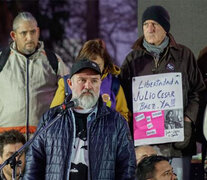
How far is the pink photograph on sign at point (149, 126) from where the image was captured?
725 cm

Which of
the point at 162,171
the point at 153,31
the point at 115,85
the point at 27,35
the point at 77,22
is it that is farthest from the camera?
the point at 77,22

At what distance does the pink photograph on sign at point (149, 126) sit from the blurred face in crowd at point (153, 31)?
72 cm

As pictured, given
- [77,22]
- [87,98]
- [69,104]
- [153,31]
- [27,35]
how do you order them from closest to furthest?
[69,104] < [87,98] < [153,31] < [27,35] < [77,22]

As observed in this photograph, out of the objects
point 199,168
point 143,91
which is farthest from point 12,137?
point 199,168

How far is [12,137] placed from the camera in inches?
272

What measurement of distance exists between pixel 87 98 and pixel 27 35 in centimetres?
208

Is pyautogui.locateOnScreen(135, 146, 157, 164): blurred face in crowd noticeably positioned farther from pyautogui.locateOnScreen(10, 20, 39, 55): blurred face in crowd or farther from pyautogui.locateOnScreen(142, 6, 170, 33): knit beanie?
pyautogui.locateOnScreen(10, 20, 39, 55): blurred face in crowd

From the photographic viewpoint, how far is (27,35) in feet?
24.2

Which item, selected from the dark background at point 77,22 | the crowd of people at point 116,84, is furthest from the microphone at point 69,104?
the dark background at point 77,22

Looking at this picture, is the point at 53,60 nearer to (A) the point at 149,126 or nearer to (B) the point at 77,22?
(B) the point at 77,22

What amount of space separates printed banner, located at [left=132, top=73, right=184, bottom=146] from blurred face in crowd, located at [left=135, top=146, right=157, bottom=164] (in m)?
0.06

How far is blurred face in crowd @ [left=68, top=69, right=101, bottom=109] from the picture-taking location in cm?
549

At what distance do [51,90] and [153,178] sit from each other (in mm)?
1748

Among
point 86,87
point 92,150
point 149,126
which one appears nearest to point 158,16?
point 149,126
